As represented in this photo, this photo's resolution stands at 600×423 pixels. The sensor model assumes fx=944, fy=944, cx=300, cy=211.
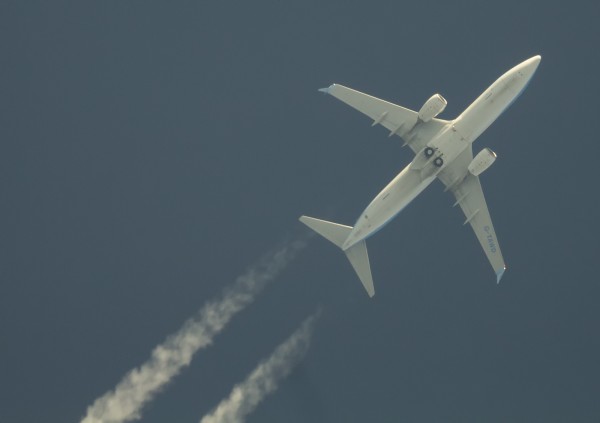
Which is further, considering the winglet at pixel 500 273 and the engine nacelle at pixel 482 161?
the winglet at pixel 500 273

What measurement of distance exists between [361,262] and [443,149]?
561 inches

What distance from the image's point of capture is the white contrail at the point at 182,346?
4043 inches

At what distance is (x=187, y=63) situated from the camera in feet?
357

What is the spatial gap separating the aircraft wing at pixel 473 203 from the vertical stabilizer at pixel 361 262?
11281 mm

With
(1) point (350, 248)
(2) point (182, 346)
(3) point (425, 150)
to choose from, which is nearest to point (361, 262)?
(1) point (350, 248)

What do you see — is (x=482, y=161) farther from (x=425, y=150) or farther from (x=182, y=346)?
(x=182, y=346)

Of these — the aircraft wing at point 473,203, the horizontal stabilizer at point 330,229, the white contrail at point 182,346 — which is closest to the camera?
the horizontal stabilizer at point 330,229

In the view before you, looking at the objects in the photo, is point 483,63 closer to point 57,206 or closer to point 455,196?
point 455,196

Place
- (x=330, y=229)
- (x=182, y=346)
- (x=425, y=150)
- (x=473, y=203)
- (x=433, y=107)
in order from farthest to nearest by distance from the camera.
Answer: (x=182, y=346) < (x=473, y=203) < (x=330, y=229) < (x=425, y=150) < (x=433, y=107)

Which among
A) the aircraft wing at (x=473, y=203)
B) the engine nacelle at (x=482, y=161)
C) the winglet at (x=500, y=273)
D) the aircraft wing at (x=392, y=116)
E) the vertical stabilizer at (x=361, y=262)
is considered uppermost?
the engine nacelle at (x=482, y=161)

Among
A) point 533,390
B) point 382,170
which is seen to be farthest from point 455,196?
point 533,390

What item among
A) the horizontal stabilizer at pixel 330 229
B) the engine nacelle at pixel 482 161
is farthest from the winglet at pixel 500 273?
the horizontal stabilizer at pixel 330 229

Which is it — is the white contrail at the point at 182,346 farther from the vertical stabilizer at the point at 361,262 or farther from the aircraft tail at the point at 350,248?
the vertical stabilizer at the point at 361,262

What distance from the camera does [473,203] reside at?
329 ft
